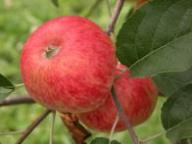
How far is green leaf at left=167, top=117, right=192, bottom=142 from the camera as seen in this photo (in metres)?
1.03

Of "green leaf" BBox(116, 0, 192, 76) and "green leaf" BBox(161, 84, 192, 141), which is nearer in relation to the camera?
"green leaf" BBox(116, 0, 192, 76)

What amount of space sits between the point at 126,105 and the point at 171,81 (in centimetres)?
15

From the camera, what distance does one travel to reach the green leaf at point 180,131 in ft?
3.37

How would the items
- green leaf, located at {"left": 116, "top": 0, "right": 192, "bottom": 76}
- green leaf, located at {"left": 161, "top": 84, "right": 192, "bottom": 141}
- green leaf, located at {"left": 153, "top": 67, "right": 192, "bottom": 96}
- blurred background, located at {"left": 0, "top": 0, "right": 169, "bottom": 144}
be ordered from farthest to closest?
blurred background, located at {"left": 0, "top": 0, "right": 169, "bottom": 144} → green leaf, located at {"left": 153, "top": 67, "right": 192, "bottom": 96} → green leaf, located at {"left": 161, "top": 84, "right": 192, "bottom": 141} → green leaf, located at {"left": 116, "top": 0, "right": 192, "bottom": 76}

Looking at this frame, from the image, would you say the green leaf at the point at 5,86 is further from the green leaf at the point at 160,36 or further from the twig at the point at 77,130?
the green leaf at the point at 160,36

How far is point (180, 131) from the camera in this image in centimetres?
106

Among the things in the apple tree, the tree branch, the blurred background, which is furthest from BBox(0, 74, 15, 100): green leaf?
the blurred background

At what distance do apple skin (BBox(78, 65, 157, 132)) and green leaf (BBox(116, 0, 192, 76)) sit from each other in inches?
4.8

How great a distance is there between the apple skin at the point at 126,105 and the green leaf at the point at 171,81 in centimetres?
3

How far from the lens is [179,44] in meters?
0.97

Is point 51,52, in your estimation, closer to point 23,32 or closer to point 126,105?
point 126,105

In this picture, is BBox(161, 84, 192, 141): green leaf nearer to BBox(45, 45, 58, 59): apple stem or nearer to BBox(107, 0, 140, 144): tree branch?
BBox(107, 0, 140, 144): tree branch

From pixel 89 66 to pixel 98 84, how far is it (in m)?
0.04

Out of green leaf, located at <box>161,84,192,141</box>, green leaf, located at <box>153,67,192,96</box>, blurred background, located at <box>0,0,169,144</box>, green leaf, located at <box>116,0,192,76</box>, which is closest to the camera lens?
green leaf, located at <box>116,0,192,76</box>
